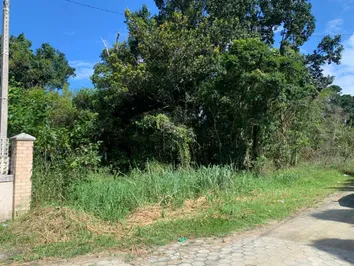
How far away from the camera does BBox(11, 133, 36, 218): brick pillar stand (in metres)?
7.21

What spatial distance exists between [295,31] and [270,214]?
698 inches

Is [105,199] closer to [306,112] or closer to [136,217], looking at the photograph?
[136,217]

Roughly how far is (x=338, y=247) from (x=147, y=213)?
147 inches

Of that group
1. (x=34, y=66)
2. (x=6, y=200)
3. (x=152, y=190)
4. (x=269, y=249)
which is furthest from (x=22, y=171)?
(x=34, y=66)

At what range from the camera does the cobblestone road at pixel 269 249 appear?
4.87 meters

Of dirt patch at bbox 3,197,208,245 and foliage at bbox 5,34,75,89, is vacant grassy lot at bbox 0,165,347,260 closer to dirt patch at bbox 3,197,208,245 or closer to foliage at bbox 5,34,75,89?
dirt patch at bbox 3,197,208,245

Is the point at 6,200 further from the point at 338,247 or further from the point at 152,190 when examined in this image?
the point at 338,247

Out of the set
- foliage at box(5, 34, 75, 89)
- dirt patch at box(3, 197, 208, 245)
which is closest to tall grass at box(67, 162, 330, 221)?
dirt patch at box(3, 197, 208, 245)

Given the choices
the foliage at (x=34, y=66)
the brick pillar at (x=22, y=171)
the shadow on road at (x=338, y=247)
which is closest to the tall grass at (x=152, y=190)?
the brick pillar at (x=22, y=171)

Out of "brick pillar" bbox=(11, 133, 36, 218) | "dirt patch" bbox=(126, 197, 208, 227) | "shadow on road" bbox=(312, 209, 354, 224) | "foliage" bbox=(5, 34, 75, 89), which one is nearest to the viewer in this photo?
"dirt patch" bbox=(126, 197, 208, 227)

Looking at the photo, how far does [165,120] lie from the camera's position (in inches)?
551

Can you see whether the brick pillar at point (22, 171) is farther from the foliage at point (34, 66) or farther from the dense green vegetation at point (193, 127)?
the foliage at point (34, 66)

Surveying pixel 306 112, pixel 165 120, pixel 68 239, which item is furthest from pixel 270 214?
pixel 306 112

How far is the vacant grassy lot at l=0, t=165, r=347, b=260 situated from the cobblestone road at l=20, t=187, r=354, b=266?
0.41 metres
